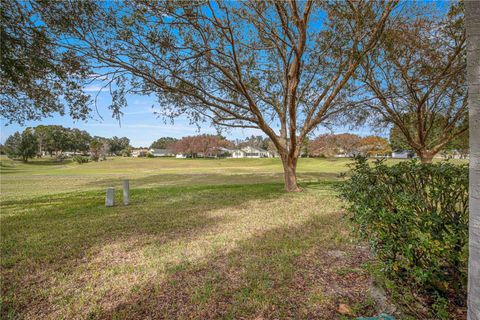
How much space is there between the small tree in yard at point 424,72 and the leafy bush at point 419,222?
26.1 feet

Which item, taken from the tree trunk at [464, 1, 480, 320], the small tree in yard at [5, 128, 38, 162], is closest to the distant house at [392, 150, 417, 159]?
the tree trunk at [464, 1, 480, 320]

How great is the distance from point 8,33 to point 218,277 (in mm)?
6992

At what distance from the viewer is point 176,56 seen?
673cm

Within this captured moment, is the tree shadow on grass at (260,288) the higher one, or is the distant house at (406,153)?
the distant house at (406,153)

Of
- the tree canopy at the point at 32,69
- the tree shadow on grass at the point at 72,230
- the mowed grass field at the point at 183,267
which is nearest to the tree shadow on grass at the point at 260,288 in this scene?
the mowed grass field at the point at 183,267

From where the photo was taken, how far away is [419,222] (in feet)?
7.00

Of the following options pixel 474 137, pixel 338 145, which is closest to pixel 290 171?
pixel 474 137

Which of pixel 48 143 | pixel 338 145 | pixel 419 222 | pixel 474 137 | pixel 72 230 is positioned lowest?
pixel 72 230

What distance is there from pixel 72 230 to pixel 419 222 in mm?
6276

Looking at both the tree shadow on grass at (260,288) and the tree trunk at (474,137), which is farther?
the tree shadow on grass at (260,288)

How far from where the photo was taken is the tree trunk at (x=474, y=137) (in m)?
1.30

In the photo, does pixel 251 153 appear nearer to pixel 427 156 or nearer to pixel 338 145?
pixel 338 145

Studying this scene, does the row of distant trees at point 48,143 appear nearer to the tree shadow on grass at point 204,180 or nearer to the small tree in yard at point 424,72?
the tree shadow on grass at point 204,180

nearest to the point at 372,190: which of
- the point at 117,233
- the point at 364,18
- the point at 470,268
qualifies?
the point at 470,268
